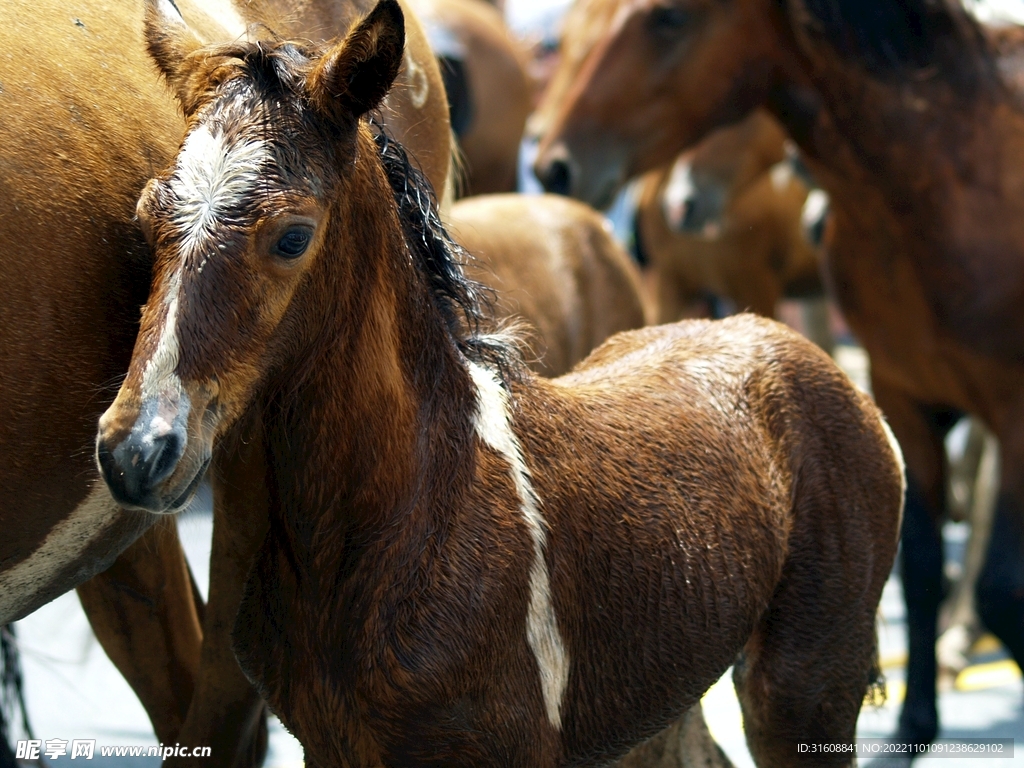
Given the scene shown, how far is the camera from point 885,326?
4.01 m

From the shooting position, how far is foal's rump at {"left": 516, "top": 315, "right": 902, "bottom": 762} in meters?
2.15

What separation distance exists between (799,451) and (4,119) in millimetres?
1606

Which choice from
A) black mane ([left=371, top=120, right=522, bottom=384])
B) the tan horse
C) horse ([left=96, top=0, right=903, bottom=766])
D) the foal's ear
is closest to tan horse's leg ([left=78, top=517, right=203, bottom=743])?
horse ([left=96, top=0, right=903, bottom=766])

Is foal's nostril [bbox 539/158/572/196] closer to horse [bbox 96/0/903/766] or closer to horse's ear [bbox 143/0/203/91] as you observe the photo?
horse [bbox 96/0/903/766]

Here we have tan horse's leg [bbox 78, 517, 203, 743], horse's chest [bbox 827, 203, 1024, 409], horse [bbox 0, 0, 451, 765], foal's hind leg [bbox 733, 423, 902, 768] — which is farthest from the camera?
horse's chest [bbox 827, 203, 1024, 409]

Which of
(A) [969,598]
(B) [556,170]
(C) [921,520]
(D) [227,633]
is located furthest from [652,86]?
(A) [969,598]

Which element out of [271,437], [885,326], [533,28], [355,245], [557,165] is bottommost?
[533,28]

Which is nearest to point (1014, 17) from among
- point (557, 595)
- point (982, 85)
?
point (982, 85)

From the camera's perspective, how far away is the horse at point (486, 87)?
645 centimetres

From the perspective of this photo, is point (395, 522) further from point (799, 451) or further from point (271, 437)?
point (799, 451)

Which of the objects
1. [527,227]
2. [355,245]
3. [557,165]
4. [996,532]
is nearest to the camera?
[355,245]

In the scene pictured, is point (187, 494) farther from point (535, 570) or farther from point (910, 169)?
point (910, 169)

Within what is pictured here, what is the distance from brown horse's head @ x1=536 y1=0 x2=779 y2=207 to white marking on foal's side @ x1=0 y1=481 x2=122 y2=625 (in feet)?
8.36

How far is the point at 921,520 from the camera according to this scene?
13.4ft
